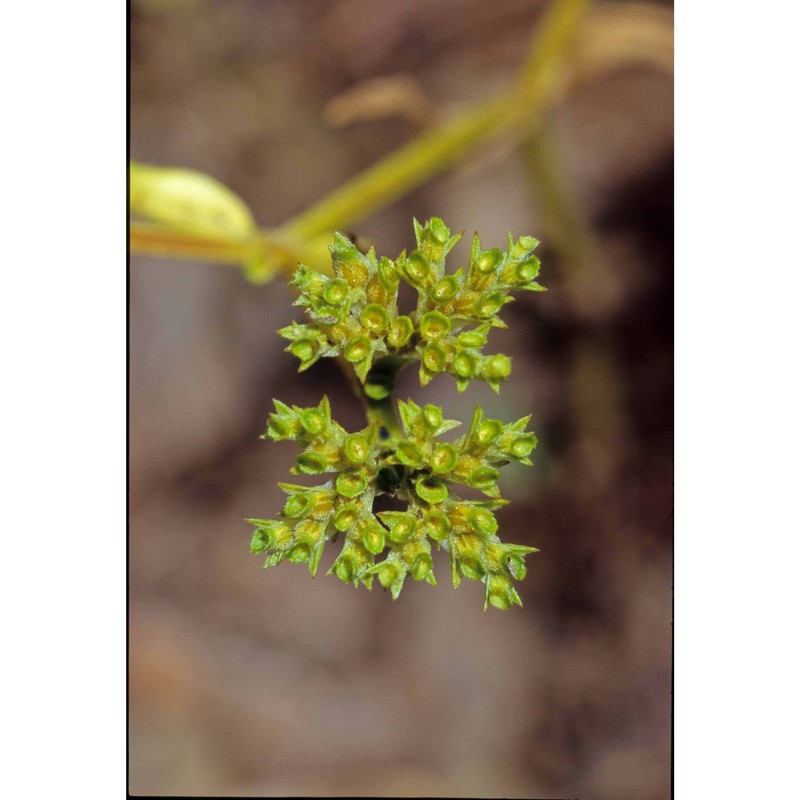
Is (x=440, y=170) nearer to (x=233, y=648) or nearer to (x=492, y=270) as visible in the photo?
(x=492, y=270)

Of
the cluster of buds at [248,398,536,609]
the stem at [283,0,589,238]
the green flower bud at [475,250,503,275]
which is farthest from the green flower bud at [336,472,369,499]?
the stem at [283,0,589,238]

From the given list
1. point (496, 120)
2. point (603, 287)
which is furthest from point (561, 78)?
point (603, 287)

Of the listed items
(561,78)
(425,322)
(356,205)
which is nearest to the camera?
(425,322)

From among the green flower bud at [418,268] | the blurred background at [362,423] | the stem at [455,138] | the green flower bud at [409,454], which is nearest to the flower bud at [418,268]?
the green flower bud at [418,268]

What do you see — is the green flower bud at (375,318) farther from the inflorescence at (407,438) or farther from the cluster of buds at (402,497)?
the cluster of buds at (402,497)

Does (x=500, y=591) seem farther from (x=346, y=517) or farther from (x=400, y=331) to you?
(x=400, y=331)
